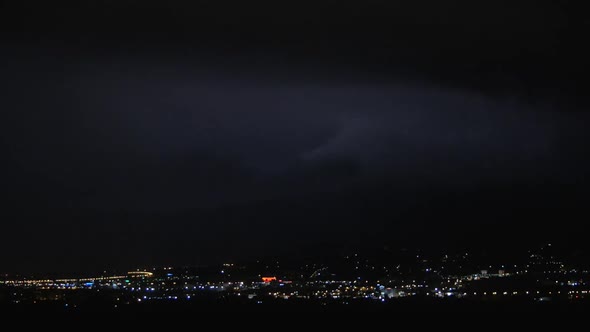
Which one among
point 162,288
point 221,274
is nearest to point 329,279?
point 162,288

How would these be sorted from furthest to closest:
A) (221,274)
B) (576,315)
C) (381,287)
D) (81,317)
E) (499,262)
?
(221,274)
(499,262)
(381,287)
(81,317)
(576,315)

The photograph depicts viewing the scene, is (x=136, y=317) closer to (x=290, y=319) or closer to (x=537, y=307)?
(x=290, y=319)

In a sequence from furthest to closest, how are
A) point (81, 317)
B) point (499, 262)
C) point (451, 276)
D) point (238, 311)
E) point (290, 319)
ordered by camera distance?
point (499, 262) → point (451, 276) → point (238, 311) → point (81, 317) → point (290, 319)

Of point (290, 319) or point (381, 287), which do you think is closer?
point (290, 319)

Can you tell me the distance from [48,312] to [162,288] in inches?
1094

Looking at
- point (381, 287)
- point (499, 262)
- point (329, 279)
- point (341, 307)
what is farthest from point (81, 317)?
point (499, 262)

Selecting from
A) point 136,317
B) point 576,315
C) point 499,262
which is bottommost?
point 576,315

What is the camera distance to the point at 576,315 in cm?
2878

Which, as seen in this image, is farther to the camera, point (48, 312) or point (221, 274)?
point (221, 274)

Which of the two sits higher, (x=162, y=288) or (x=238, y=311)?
Result: (x=162, y=288)

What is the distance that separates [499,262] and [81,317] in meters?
44.2

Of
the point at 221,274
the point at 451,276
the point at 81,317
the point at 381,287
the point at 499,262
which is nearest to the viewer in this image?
the point at 81,317

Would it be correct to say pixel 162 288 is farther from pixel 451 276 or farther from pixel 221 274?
pixel 451 276

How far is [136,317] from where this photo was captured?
32.5 meters
